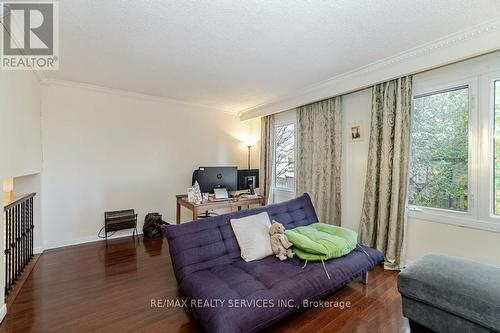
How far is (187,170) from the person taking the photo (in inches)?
181

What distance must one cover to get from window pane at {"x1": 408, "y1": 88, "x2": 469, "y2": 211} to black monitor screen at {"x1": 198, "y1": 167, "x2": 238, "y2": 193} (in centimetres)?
243

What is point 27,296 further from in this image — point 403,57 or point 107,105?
point 403,57

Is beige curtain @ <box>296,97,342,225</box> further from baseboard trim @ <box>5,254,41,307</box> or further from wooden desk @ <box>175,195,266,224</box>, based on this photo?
baseboard trim @ <box>5,254,41,307</box>

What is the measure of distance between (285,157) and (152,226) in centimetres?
275

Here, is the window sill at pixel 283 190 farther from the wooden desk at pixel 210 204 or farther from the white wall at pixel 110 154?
the white wall at pixel 110 154

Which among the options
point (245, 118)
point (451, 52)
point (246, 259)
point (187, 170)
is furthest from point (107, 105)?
point (451, 52)

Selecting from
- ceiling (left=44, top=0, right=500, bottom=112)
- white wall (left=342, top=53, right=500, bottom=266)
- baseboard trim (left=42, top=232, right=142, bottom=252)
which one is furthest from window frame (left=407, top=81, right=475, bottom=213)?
baseboard trim (left=42, top=232, right=142, bottom=252)

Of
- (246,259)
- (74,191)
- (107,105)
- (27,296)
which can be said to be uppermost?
(107,105)

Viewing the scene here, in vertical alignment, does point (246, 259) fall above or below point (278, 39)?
below

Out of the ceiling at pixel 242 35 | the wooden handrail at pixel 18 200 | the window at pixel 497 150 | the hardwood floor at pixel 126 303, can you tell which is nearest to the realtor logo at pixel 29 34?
the ceiling at pixel 242 35

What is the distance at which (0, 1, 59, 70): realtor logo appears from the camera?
1.82m

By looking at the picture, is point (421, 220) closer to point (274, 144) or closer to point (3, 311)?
point (274, 144)

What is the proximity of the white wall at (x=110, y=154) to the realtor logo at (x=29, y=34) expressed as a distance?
95 centimetres

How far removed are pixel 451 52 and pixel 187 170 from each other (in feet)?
13.7
